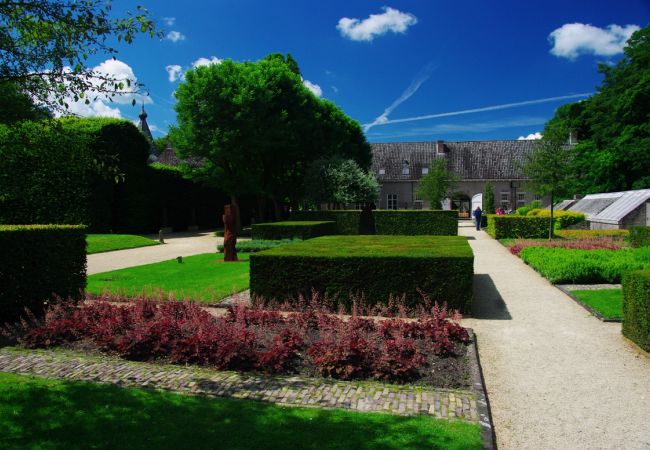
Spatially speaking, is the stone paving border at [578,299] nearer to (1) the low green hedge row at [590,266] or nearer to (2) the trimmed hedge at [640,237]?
(1) the low green hedge row at [590,266]

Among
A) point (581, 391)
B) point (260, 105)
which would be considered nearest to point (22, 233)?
point (581, 391)

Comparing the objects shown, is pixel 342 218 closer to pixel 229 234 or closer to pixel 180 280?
pixel 229 234

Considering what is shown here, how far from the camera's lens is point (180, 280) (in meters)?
12.5

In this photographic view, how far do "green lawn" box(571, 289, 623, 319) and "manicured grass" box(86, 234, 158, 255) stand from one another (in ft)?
59.3

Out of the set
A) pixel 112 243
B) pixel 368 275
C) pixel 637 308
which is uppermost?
pixel 368 275

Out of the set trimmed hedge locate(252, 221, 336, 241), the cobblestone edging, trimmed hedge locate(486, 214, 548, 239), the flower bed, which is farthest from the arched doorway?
the cobblestone edging

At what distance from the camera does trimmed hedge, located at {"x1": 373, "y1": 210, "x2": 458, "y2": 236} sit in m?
26.9

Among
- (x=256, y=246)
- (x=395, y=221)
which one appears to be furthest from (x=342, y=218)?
(x=256, y=246)

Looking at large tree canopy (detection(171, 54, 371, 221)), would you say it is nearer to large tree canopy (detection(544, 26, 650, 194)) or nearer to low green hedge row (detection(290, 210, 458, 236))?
low green hedge row (detection(290, 210, 458, 236))

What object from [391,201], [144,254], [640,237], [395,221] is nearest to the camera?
[640,237]

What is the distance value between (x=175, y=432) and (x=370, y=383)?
2160 millimetres

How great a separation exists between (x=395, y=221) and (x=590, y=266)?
1632cm

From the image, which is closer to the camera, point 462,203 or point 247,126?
point 247,126

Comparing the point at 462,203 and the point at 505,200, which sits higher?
the point at 505,200
